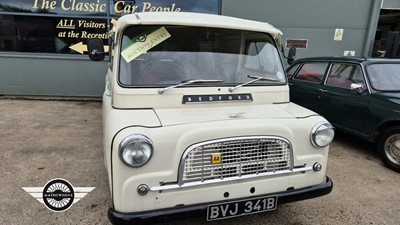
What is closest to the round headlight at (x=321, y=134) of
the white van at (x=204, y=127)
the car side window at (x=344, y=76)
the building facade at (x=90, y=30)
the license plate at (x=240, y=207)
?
the white van at (x=204, y=127)

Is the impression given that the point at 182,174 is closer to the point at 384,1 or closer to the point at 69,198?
the point at 69,198

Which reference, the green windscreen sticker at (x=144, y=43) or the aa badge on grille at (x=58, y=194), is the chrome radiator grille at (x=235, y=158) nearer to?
the green windscreen sticker at (x=144, y=43)

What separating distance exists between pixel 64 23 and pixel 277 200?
7503mm

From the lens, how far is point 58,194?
3.14 metres

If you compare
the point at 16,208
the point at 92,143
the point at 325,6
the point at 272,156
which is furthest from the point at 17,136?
the point at 325,6

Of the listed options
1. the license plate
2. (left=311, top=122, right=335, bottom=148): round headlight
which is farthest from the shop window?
the license plate

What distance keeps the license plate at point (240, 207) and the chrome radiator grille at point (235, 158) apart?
207mm

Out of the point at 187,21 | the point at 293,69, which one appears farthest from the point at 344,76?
the point at 187,21

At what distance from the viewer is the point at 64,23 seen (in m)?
7.79

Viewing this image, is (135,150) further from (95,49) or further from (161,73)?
(95,49)

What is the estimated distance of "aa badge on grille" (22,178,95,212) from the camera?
3084 millimetres

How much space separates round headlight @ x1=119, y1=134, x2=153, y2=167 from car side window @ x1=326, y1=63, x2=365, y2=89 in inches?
162

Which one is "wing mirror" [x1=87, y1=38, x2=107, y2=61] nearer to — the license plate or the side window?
the license plate

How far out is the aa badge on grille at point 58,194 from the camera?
10.1 ft
